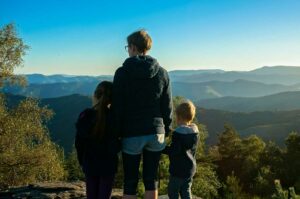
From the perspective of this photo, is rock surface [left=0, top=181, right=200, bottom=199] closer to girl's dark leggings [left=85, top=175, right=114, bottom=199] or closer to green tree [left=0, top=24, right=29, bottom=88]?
girl's dark leggings [left=85, top=175, right=114, bottom=199]

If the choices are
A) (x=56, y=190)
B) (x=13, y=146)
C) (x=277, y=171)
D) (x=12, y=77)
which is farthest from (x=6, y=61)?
(x=277, y=171)

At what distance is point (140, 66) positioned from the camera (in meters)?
7.18

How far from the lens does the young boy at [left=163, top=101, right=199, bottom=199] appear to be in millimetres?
8133

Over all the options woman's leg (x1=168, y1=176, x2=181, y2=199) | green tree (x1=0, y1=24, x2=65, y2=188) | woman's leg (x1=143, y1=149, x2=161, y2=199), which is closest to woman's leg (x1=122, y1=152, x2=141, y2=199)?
woman's leg (x1=143, y1=149, x2=161, y2=199)

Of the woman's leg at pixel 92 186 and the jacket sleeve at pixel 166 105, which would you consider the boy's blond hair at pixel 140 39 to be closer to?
the jacket sleeve at pixel 166 105

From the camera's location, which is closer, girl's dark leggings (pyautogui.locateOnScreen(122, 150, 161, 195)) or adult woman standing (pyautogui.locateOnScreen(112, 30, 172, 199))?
adult woman standing (pyautogui.locateOnScreen(112, 30, 172, 199))

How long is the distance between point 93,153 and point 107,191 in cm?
77

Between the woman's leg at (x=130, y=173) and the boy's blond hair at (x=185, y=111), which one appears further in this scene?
the boy's blond hair at (x=185, y=111)

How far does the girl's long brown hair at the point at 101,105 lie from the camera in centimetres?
744

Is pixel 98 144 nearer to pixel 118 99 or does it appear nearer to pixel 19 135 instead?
pixel 118 99

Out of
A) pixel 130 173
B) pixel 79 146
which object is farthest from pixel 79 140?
pixel 130 173

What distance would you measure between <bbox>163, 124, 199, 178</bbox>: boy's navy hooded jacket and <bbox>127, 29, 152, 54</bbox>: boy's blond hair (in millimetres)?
1900

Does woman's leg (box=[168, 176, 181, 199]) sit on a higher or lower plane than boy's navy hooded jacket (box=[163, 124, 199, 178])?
lower

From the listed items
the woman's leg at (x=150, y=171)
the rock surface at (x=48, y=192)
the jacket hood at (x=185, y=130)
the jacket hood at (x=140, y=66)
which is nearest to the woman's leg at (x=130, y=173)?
the woman's leg at (x=150, y=171)
